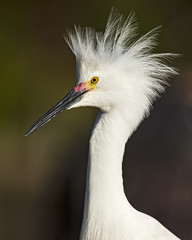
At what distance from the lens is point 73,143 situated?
2.58 meters

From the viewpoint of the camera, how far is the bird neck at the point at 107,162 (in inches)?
47.7

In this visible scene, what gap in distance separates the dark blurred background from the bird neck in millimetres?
840

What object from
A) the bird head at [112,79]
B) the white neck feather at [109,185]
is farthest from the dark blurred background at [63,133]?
the bird head at [112,79]

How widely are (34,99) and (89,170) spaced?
2.61 meters

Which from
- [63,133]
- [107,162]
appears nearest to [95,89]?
[107,162]

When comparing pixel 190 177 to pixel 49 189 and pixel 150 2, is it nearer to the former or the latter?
pixel 49 189

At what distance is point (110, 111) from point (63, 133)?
245cm

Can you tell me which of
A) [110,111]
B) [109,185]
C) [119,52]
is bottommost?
[109,185]

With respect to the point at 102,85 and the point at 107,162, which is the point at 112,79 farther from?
the point at 107,162

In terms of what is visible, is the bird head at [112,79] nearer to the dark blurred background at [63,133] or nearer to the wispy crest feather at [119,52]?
the wispy crest feather at [119,52]

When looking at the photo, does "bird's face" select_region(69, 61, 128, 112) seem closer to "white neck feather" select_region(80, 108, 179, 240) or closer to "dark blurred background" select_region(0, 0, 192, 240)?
"white neck feather" select_region(80, 108, 179, 240)

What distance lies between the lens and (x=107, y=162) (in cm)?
121

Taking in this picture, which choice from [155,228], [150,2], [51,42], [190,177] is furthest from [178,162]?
[51,42]

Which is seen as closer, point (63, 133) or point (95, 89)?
point (95, 89)
